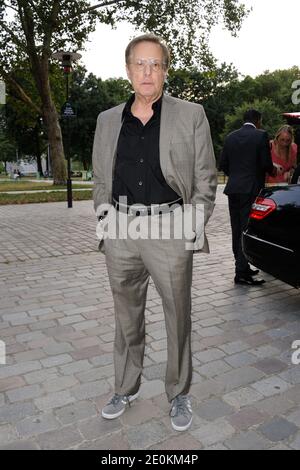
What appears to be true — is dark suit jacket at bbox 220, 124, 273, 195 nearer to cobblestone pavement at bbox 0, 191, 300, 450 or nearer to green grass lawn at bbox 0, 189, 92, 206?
cobblestone pavement at bbox 0, 191, 300, 450

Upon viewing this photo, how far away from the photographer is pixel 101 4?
1950 cm

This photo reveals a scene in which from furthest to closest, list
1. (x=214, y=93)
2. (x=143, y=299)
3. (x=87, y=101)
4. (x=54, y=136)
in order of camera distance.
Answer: (x=214, y=93) → (x=87, y=101) → (x=54, y=136) → (x=143, y=299)

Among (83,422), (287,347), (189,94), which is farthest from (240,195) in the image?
(189,94)

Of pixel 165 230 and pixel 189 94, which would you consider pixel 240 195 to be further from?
pixel 189 94

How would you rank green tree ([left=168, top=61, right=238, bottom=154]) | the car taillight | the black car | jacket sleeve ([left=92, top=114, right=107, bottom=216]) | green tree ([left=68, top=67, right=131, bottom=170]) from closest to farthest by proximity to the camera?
jacket sleeve ([left=92, top=114, right=107, bottom=216])
the black car
the car taillight
green tree ([left=68, top=67, right=131, bottom=170])
green tree ([left=168, top=61, right=238, bottom=154])

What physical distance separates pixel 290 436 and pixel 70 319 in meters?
2.35

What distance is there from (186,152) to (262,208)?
7.40ft

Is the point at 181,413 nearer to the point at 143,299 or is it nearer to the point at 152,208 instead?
the point at 143,299

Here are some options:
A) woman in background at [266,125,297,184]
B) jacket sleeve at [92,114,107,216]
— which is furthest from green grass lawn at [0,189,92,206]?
jacket sleeve at [92,114,107,216]

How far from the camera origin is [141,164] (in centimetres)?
223

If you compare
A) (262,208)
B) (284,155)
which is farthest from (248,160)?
(284,155)

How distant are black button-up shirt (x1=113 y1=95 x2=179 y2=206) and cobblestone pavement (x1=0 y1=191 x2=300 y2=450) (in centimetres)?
131

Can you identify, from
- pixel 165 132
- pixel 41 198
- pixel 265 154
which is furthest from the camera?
pixel 41 198

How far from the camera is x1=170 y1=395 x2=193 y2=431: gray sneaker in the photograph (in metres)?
2.33
